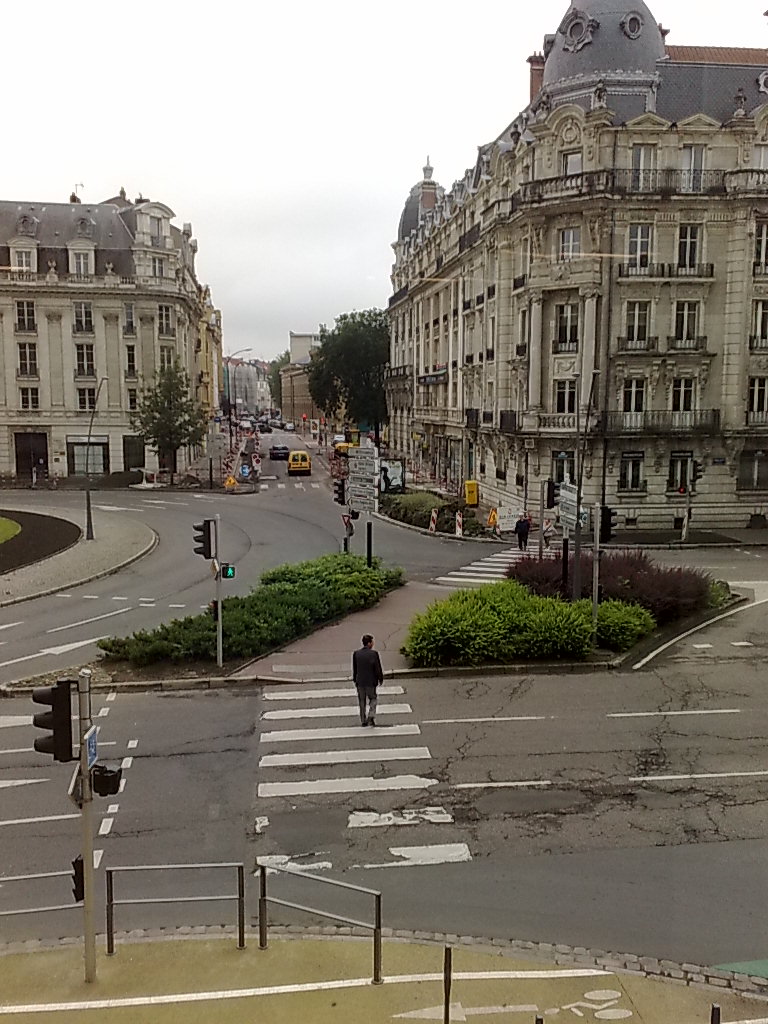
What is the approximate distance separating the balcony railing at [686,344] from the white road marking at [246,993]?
35.2 m

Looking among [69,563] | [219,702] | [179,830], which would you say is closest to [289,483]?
[69,563]

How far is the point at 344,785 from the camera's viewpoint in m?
12.8

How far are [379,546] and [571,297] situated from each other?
47.6ft

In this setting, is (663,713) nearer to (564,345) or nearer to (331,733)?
Answer: (331,733)

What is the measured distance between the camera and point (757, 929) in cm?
912

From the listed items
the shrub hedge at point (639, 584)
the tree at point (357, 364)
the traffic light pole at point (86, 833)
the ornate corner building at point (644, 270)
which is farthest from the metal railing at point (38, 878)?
the tree at point (357, 364)

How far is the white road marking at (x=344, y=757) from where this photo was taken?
13656 millimetres

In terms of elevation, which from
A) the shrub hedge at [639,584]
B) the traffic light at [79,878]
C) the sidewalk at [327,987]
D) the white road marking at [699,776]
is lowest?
the white road marking at [699,776]

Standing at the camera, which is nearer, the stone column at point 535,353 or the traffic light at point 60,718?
the traffic light at point 60,718

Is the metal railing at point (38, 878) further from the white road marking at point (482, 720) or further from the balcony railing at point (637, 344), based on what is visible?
the balcony railing at point (637, 344)

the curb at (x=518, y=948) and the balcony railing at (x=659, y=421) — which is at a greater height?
the balcony railing at (x=659, y=421)

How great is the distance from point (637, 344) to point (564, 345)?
320 centimetres

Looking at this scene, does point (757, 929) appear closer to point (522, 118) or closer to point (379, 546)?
point (379, 546)

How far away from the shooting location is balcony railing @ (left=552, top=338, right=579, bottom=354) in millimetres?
39781
